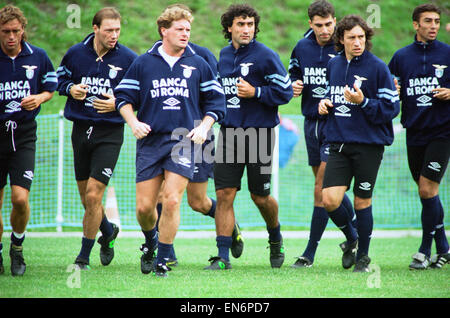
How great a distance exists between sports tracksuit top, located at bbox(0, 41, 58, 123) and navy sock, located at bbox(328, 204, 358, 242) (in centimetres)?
315

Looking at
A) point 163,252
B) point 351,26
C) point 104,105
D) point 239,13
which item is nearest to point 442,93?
point 351,26

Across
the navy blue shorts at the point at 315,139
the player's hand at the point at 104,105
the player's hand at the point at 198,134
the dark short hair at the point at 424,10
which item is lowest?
the navy blue shorts at the point at 315,139

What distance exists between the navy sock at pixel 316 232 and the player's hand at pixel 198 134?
2185 mm

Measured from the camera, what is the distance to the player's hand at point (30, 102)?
693 centimetres

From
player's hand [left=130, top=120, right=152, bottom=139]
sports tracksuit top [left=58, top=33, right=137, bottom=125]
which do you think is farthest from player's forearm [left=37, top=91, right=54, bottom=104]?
player's hand [left=130, top=120, right=152, bottom=139]

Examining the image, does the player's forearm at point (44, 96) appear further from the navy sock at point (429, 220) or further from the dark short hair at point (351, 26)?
the navy sock at point (429, 220)

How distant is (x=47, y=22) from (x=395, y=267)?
13145 mm

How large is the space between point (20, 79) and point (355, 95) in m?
3.28

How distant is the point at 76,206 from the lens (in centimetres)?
1330

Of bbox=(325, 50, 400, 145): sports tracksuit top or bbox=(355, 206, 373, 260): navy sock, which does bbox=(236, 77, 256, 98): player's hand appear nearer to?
bbox=(325, 50, 400, 145): sports tracksuit top

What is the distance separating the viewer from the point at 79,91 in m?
7.36

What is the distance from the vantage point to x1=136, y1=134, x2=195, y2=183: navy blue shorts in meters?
6.41

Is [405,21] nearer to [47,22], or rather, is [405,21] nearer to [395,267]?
[47,22]

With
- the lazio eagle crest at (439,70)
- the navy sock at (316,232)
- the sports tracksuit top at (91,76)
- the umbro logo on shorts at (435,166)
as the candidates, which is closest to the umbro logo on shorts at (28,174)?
the sports tracksuit top at (91,76)
